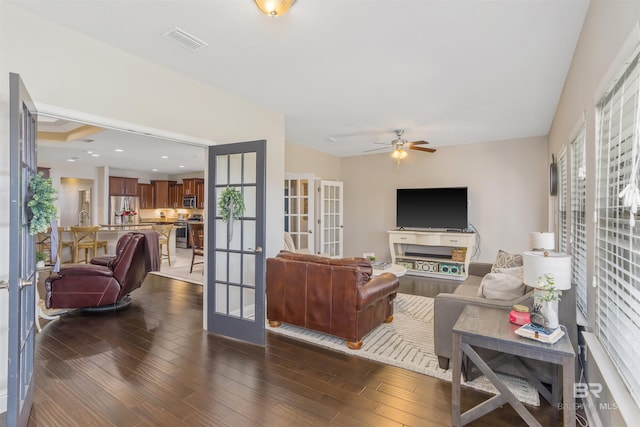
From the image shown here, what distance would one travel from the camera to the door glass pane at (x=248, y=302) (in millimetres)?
3591

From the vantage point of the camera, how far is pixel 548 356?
179 cm

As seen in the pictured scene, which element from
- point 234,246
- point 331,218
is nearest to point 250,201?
point 234,246

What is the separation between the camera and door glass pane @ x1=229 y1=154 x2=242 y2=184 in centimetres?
358

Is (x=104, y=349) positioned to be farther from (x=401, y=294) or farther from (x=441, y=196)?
(x=441, y=196)

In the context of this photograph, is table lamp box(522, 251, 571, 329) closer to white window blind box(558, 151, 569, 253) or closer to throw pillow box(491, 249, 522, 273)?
throw pillow box(491, 249, 522, 273)

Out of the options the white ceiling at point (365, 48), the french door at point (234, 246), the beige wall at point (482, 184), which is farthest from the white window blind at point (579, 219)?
the beige wall at point (482, 184)

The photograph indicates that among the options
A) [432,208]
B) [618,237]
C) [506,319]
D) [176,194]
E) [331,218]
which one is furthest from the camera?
[176,194]

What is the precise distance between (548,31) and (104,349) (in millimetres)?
→ 4797

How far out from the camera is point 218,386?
254 centimetres

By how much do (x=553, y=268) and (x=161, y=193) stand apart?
11.4m

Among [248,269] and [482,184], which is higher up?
[482,184]

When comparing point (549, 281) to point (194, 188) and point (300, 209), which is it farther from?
point (194, 188)

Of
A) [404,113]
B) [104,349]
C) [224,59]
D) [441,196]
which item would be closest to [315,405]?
[104,349]

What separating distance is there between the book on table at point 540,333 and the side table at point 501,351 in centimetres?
2
